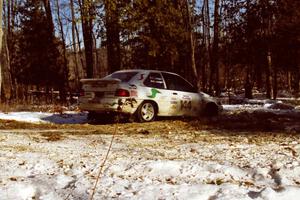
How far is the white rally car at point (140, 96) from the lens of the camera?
11609 millimetres

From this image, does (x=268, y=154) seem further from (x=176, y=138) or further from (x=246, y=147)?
(x=176, y=138)

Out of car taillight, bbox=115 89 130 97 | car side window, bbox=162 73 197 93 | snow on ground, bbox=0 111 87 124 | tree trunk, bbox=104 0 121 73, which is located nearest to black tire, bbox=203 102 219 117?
car side window, bbox=162 73 197 93

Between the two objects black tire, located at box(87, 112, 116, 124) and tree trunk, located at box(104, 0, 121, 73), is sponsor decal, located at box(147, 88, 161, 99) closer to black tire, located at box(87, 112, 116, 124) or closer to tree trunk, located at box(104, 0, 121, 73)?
black tire, located at box(87, 112, 116, 124)

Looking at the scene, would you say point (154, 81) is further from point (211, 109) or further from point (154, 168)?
point (154, 168)

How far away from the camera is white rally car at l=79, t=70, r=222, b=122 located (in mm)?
11609

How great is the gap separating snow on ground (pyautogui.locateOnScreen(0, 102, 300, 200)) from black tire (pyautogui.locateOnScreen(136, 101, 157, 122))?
132 inches

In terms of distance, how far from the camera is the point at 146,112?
40.2ft

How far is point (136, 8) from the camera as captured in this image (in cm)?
2430

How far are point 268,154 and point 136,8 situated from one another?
738 inches

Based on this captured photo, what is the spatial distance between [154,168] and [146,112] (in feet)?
20.9

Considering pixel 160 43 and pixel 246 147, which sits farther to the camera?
pixel 160 43

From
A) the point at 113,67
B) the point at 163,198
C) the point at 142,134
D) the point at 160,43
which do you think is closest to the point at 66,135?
the point at 142,134

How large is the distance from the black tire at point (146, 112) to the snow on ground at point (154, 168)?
3348 millimetres

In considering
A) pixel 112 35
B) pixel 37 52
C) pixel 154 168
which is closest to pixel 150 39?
pixel 112 35
